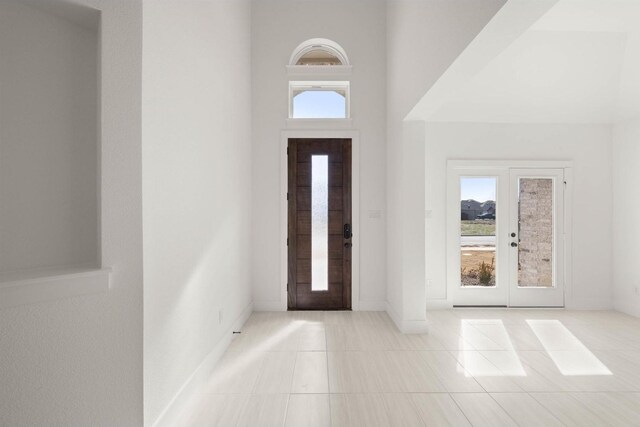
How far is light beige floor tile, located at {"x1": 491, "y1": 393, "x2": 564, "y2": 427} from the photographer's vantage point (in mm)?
2066

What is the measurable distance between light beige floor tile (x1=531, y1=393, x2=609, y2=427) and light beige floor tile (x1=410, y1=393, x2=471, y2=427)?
2.12 feet

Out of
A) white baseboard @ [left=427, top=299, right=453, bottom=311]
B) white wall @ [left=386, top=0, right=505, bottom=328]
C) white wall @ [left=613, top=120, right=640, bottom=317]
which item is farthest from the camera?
white baseboard @ [left=427, top=299, right=453, bottom=311]

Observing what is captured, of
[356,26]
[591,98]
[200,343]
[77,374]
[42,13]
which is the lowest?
[200,343]

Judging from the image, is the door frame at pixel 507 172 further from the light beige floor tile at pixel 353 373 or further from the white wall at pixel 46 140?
the white wall at pixel 46 140

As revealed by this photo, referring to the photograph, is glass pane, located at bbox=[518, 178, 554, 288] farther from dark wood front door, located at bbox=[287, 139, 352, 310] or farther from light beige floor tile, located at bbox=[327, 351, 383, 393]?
light beige floor tile, located at bbox=[327, 351, 383, 393]

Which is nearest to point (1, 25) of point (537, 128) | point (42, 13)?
point (42, 13)

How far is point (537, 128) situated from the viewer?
15.2ft

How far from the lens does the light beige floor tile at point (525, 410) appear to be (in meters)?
2.07

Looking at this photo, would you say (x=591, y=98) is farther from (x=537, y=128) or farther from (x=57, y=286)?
(x=57, y=286)

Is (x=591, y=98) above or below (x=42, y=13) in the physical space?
above

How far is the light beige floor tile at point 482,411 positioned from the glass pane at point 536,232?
298cm

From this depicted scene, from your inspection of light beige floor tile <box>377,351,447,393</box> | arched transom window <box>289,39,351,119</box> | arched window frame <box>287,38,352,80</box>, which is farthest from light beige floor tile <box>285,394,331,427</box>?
arched window frame <box>287,38,352,80</box>

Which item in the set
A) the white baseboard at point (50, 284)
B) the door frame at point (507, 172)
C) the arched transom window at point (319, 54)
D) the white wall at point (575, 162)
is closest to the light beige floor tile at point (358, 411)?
the white baseboard at point (50, 284)

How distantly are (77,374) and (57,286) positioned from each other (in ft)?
1.46
